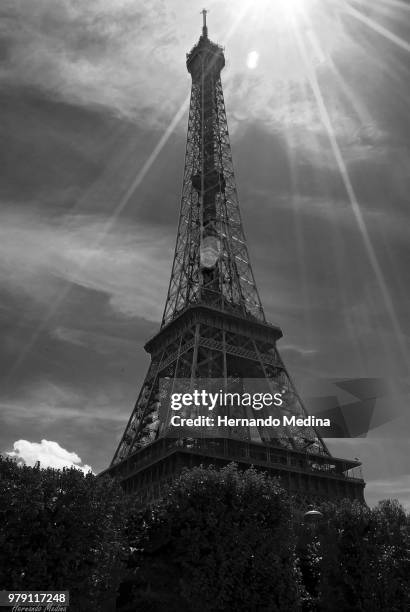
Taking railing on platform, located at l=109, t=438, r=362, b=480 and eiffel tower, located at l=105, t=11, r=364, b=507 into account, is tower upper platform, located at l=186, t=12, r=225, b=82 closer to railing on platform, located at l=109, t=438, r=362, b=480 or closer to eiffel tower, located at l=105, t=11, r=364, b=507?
eiffel tower, located at l=105, t=11, r=364, b=507

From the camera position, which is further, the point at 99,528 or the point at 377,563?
the point at 377,563

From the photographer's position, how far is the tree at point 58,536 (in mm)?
24703

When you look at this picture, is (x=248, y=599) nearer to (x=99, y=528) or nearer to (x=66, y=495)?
(x=99, y=528)

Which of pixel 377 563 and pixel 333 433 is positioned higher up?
pixel 333 433

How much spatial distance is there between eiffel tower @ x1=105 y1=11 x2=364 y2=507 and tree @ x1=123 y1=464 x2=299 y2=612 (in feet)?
51.4

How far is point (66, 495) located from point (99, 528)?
2369mm

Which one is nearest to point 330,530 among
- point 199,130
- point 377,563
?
point 377,563

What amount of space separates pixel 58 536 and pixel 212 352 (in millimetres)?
39751

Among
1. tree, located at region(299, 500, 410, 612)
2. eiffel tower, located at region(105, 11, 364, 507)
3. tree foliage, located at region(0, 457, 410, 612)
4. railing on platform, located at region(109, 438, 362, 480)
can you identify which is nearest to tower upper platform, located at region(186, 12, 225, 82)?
eiffel tower, located at region(105, 11, 364, 507)

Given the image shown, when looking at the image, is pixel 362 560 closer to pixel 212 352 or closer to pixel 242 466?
pixel 242 466

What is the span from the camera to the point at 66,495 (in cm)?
2734

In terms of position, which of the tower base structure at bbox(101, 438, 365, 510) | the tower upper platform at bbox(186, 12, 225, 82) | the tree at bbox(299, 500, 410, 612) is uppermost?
the tower upper platform at bbox(186, 12, 225, 82)

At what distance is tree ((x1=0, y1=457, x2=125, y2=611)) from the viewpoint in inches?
973

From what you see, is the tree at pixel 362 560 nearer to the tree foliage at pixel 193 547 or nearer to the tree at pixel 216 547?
the tree foliage at pixel 193 547
